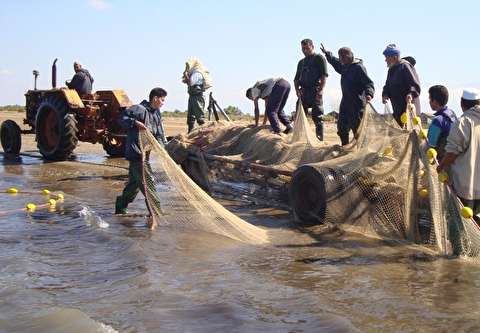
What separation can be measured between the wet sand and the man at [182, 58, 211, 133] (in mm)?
4438

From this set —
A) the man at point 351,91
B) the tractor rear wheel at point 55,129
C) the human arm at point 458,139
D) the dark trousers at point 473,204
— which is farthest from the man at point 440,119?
the tractor rear wheel at point 55,129

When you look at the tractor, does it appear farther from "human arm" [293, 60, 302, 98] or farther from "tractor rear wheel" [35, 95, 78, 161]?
"human arm" [293, 60, 302, 98]

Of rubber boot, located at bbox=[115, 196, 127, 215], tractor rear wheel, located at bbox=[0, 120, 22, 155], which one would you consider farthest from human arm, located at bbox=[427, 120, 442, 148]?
tractor rear wheel, located at bbox=[0, 120, 22, 155]

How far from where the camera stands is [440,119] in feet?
19.1

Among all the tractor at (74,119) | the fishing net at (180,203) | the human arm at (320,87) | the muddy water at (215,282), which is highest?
the human arm at (320,87)

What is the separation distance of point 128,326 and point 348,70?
5217 millimetres

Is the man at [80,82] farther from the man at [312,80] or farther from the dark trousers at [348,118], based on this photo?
the dark trousers at [348,118]

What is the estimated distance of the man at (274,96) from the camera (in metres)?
9.07

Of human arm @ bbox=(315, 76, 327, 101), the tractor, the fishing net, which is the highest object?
human arm @ bbox=(315, 76, 327, 101)

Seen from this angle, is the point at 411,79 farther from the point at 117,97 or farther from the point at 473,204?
the point at 117,97

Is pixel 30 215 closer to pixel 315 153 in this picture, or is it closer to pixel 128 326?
pixel 315 153

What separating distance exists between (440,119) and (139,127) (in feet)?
10.8

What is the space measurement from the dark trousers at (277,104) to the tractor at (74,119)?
4.03m

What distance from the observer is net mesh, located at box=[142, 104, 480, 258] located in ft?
18.4
